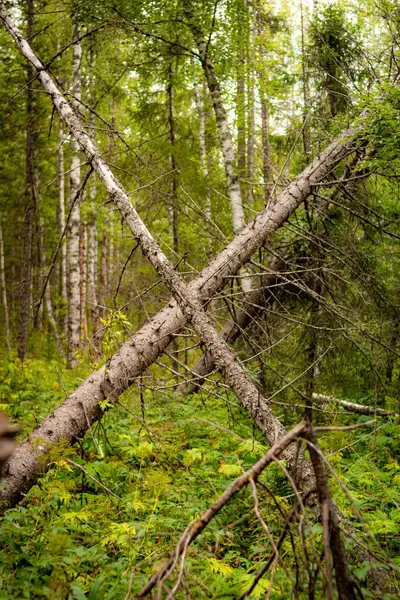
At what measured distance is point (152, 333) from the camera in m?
4.47

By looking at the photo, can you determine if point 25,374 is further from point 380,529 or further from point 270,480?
point 380,529

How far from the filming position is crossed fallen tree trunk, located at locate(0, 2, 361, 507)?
11.7 ft

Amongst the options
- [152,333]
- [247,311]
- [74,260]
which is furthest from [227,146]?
[74,260]

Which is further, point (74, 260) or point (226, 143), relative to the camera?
point (74, 260)

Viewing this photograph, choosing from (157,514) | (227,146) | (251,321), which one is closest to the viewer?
(157,514)

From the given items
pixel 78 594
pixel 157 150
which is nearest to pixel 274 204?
pixel 78 594

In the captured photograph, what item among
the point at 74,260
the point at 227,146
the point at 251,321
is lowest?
the point at 251,321

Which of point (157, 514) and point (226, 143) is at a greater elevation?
point (226, 143)

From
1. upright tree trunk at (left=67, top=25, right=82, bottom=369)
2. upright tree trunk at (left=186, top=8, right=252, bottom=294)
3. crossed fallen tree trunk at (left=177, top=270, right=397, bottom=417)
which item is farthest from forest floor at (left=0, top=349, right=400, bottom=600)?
upright tree trunk at (left=67, top=25, right=82, bottom=369)

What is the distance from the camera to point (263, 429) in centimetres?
342

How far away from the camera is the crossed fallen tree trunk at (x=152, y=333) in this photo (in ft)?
11.7

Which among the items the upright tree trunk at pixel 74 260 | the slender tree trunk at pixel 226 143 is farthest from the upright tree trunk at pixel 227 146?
the upright tree trunk at pixel 74 260

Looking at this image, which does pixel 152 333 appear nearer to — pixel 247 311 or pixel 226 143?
pixel 247 311

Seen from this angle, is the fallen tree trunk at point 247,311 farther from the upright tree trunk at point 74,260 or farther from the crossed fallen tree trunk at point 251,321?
the upright tree trunk at point 74,260
